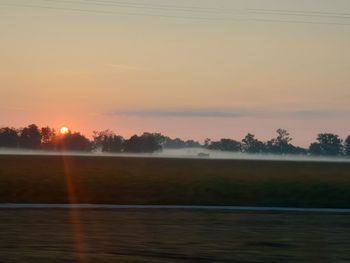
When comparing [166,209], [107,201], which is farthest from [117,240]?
[107,201]

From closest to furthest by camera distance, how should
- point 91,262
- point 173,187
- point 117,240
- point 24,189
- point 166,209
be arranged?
point 91,262
point 117,240
point 166,209
point 24,189
point 173,187

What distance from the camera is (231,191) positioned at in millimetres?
38125

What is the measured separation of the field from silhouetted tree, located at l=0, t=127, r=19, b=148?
129m

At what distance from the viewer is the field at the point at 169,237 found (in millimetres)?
13906

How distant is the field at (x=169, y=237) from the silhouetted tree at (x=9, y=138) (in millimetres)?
128747

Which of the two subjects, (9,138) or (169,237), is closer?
(169,237)

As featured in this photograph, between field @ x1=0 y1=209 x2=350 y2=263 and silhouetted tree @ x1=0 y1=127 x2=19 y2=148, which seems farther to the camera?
silhouetted tree @ x1=0 y1=127 x2=19 y2=148

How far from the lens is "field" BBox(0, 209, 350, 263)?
45.6 feet

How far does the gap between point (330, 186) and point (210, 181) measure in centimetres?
721

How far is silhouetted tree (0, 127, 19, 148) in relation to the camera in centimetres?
14925

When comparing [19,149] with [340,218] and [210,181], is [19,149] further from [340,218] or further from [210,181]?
[340,218]

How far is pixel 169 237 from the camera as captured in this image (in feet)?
54.8

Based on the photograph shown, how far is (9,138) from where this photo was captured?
15038 cm

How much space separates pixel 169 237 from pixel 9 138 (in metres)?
138
